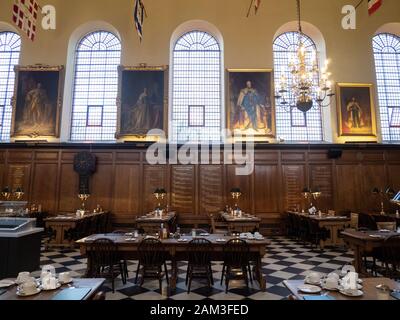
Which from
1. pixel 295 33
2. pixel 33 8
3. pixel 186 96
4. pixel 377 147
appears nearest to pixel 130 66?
pixel 186 96

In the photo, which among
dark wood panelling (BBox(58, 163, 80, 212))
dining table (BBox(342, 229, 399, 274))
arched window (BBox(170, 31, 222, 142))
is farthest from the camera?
arched window (BBox(170, 31, 222, 142))

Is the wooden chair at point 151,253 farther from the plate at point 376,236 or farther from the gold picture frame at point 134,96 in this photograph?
the gold picture frame at point 134,96

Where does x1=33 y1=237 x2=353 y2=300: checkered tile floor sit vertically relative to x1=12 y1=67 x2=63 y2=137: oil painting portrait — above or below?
below

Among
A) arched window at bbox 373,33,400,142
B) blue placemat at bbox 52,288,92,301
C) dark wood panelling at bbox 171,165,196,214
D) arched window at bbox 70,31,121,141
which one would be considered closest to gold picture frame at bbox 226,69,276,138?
dark wood panelling at bbox 171,165,196,214

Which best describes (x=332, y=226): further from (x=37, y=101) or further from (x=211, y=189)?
(x=37, y=101)

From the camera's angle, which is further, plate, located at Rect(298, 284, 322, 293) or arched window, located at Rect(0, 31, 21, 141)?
arched window, located at Rect(0, 31, 21, 141)

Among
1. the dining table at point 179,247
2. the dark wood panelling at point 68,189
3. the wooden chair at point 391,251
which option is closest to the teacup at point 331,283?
the dining table at point 179,247

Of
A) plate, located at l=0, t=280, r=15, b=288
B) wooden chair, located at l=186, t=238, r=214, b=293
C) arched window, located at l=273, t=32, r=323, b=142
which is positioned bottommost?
wooden chair, located at l=186, t=238, r=214, b=293

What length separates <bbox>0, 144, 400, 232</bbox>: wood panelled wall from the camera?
34.6 ft

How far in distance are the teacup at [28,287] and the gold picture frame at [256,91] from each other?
30.6 feet

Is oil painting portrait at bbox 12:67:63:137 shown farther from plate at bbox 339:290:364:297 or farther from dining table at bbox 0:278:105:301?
plate at bbox 339:290:364:297

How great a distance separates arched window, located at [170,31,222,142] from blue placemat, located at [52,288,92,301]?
9.01 meters

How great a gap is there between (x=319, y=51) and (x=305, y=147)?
4.55 metres

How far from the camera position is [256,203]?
10.6m
